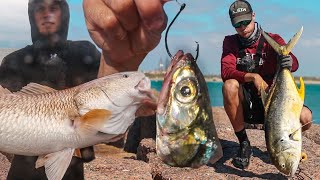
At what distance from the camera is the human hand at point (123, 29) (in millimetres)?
2043

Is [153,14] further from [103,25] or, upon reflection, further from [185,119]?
[185,119]

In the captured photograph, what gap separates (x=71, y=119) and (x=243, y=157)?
590cm

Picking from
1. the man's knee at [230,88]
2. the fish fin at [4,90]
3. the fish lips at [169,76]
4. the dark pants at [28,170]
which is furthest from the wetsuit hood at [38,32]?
the man's knee at [230,88]

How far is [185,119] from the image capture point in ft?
6.41

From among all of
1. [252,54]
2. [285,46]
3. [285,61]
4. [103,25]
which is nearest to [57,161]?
[103,25]

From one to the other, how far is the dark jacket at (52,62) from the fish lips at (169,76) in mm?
714

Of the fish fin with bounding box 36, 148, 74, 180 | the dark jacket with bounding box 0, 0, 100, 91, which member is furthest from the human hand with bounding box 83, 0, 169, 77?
the fish fin with bounding box 36, 148, 74, 180

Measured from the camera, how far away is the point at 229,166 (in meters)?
7.66

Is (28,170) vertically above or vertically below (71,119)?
below

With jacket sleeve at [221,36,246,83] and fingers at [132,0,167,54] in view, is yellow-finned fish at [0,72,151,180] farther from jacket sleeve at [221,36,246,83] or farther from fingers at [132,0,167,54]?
jacket sleeve at [221,36,246,83]

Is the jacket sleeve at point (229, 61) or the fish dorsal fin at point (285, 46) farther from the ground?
the fish dorsal fin at point (285, 46)

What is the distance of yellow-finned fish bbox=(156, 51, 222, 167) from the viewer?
1.90 m

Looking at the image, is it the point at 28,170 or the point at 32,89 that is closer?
→ the point at 32,89

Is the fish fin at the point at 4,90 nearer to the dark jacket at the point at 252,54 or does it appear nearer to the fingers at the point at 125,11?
the fingers at the point at 125,11
